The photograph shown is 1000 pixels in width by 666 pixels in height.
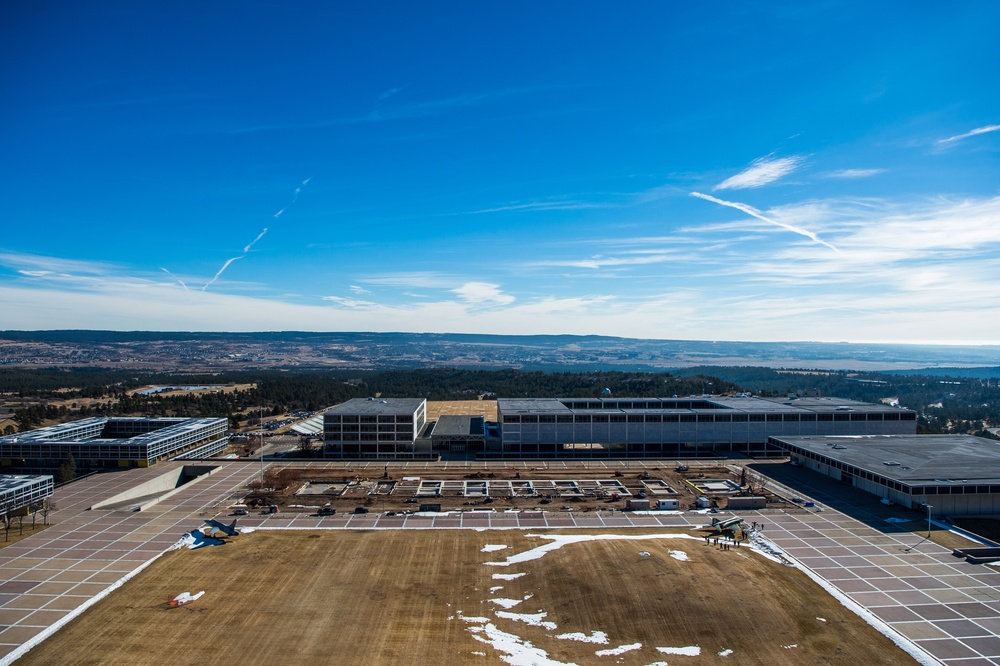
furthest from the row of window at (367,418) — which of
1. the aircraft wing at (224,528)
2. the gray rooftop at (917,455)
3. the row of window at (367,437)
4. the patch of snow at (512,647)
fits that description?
the gray rooftop at (917,455)

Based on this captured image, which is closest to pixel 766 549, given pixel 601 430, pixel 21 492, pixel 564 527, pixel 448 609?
pixel 564 527

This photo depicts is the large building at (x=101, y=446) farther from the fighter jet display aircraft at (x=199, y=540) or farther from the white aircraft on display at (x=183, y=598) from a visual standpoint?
the white aircraft on display at (x=183, y=598)

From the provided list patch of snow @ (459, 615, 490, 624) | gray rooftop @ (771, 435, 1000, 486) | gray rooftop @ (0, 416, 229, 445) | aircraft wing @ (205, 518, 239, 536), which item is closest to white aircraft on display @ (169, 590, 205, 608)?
aircraft wing @ (205, 518, 239, 536)

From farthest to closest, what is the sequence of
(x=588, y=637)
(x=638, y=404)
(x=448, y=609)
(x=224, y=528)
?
(x=638, y=404)
(x=224, y=528)
(x=448, y=609)
(x=588, y=637)

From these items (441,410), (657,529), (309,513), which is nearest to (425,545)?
(309,513)

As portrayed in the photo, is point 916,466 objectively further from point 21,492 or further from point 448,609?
point 21,492
